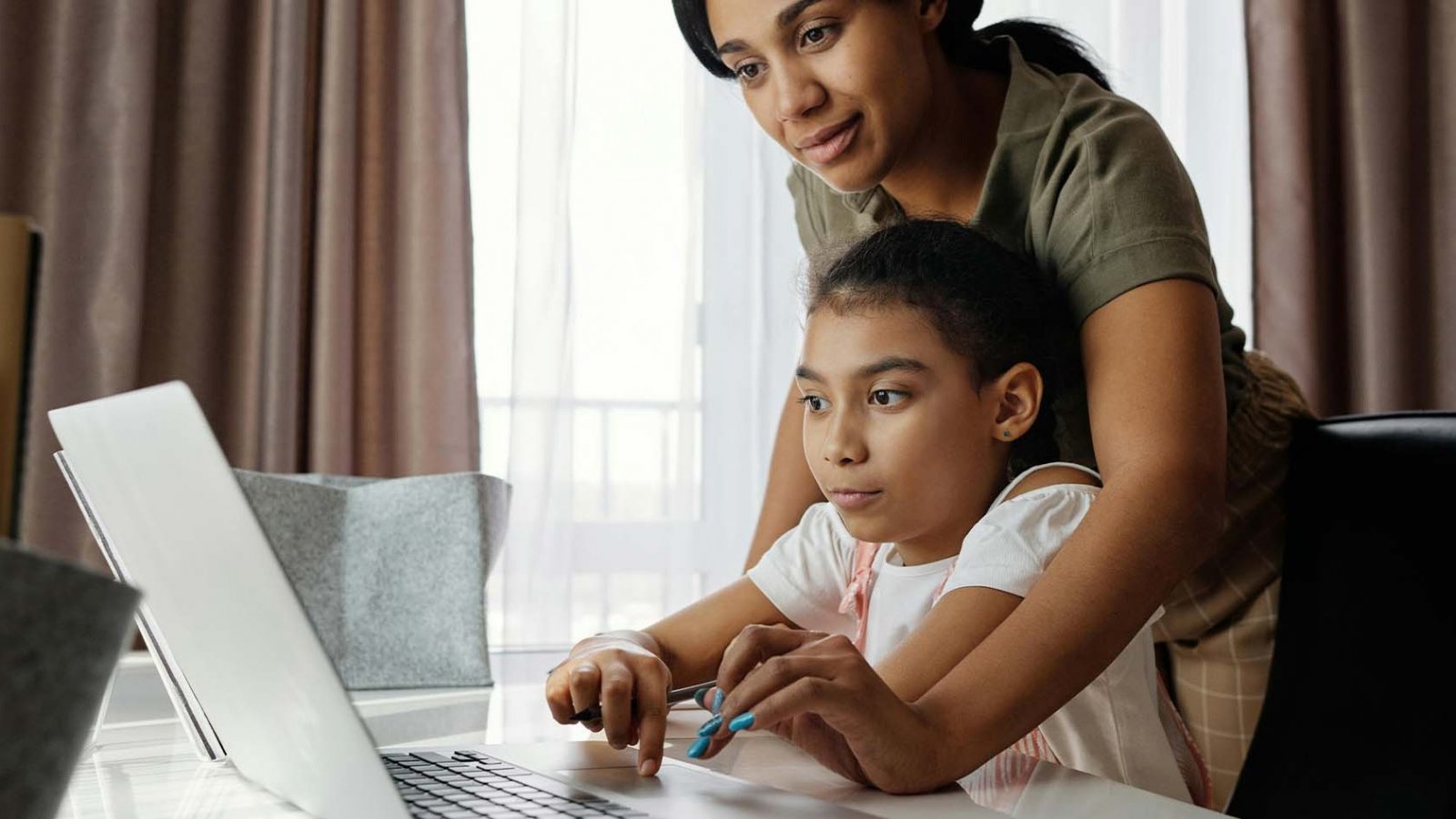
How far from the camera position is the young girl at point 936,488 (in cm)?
85

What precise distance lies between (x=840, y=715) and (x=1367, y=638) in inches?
22.2

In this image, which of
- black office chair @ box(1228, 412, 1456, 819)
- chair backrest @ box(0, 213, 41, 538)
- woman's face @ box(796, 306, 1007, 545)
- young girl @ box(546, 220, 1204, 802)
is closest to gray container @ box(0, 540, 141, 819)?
chair backrest @ box(0, 213, 41, 538)

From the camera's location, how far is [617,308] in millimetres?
2477

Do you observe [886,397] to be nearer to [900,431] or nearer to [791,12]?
[900,431]

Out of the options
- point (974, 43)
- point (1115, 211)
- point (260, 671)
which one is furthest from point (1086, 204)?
point (260, 671)

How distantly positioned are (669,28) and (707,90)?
145 mm

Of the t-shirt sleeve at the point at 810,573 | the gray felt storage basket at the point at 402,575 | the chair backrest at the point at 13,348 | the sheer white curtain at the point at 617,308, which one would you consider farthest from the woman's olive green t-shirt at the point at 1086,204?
the sheer white curtain at the point at 617,308

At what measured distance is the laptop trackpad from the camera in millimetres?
525

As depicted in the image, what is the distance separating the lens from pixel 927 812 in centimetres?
55

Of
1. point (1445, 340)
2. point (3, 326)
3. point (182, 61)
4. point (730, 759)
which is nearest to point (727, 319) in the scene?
point (182, 61)

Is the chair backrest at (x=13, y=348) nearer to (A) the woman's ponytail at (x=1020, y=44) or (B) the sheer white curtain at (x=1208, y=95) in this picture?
(A) the woman's ponytail at (x=1020, y=44)

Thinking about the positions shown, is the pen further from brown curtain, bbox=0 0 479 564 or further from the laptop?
brown curtain, bbox=0 0 479 564

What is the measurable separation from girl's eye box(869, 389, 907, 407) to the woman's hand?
1.27 feet

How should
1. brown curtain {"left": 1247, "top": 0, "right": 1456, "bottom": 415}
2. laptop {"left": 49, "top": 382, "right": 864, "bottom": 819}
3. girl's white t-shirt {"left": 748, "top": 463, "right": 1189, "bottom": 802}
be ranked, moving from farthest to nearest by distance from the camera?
brown curtain {"left": 1247, "top": 0, "right": 1456, "bottom": 415}
girl's white t-shirt {"left": 748, "top": 463, "right": 1189, "bottom": 802}
laptop {"left": 49, "top": 382, "right": 864, "bottom": 819}
